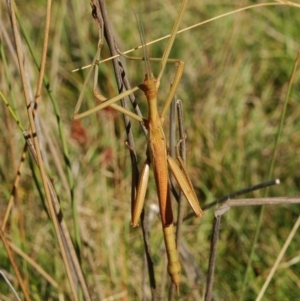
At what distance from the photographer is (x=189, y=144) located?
6.68ft

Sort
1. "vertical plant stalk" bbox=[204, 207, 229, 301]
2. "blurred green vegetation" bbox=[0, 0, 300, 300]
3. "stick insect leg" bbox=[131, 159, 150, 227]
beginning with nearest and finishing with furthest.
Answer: "vertical plant stalk" bbox=[204, 207, 229, 301], "stick insect leg" bbox=[131, 159, 150, 227], "blurred green vegetation" bbox=[0, 0, 300, 300]

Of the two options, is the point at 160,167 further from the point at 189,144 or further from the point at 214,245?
the point at 189,144

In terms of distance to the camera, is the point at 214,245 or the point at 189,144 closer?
the point at 214,245

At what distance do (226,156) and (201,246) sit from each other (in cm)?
33

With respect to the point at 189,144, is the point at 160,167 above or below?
above

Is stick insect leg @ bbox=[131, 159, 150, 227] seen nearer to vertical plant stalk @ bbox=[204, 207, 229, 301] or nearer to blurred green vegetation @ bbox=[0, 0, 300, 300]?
vertical plant stalk @ bbox=[204, 207, 229, 301]

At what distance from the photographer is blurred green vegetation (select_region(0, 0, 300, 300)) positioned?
1.65m

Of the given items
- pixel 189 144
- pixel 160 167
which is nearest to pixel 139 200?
pixel 160 167

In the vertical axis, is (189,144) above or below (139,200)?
below

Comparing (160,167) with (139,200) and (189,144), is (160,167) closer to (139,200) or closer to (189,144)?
(139,200)

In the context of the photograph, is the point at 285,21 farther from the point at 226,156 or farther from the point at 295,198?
the point at 295,198


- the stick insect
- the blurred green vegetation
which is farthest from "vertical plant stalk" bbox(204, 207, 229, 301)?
the blurred green vegetation

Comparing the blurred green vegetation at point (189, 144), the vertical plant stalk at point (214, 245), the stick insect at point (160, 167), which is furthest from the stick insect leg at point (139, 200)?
the blurred green vegetation at point (189, 144)

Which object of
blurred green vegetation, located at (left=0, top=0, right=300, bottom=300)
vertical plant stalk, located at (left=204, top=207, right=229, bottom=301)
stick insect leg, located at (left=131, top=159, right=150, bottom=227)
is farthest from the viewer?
blurred green vegetation, located at (left=0, top=0, right=300, bottom=300)
